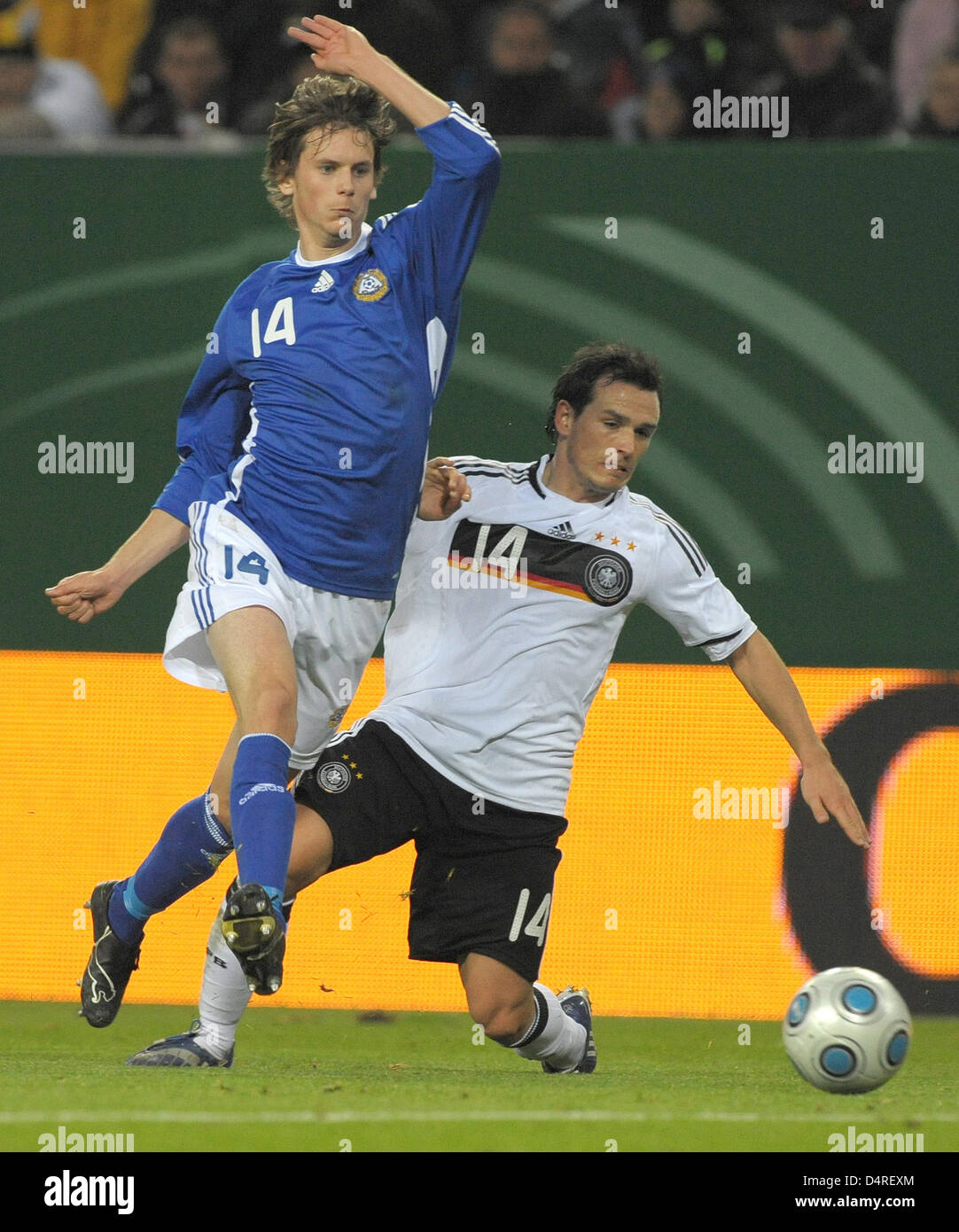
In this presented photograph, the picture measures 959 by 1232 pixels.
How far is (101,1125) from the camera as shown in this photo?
3.69m

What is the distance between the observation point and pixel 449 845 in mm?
4934

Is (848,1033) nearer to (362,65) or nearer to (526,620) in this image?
(526,620)

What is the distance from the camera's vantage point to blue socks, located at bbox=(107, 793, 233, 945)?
466 centimetres

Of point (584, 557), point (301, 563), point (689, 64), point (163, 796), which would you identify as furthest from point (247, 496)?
point (689, 64)

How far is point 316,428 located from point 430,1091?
1.55m

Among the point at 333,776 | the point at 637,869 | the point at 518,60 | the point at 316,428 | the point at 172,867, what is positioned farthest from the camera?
the point at 518,60

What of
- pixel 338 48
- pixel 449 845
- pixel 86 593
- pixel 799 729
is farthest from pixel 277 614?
pixel 799 729

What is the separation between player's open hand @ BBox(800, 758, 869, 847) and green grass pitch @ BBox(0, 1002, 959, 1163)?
2.10 ft

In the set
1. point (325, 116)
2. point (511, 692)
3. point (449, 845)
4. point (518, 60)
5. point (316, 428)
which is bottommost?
point (449, 845)

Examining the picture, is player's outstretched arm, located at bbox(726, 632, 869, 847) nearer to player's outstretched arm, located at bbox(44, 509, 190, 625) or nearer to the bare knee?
the bare knee

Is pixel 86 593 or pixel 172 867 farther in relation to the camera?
pixel 172 867

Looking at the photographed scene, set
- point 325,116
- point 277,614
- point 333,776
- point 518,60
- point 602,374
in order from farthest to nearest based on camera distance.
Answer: point 518,60 → point 602,374 → point 333,776 → point 325,116 → point 277,614

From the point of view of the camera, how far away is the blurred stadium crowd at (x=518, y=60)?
7.45 m

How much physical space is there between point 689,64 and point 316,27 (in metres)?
3.89
